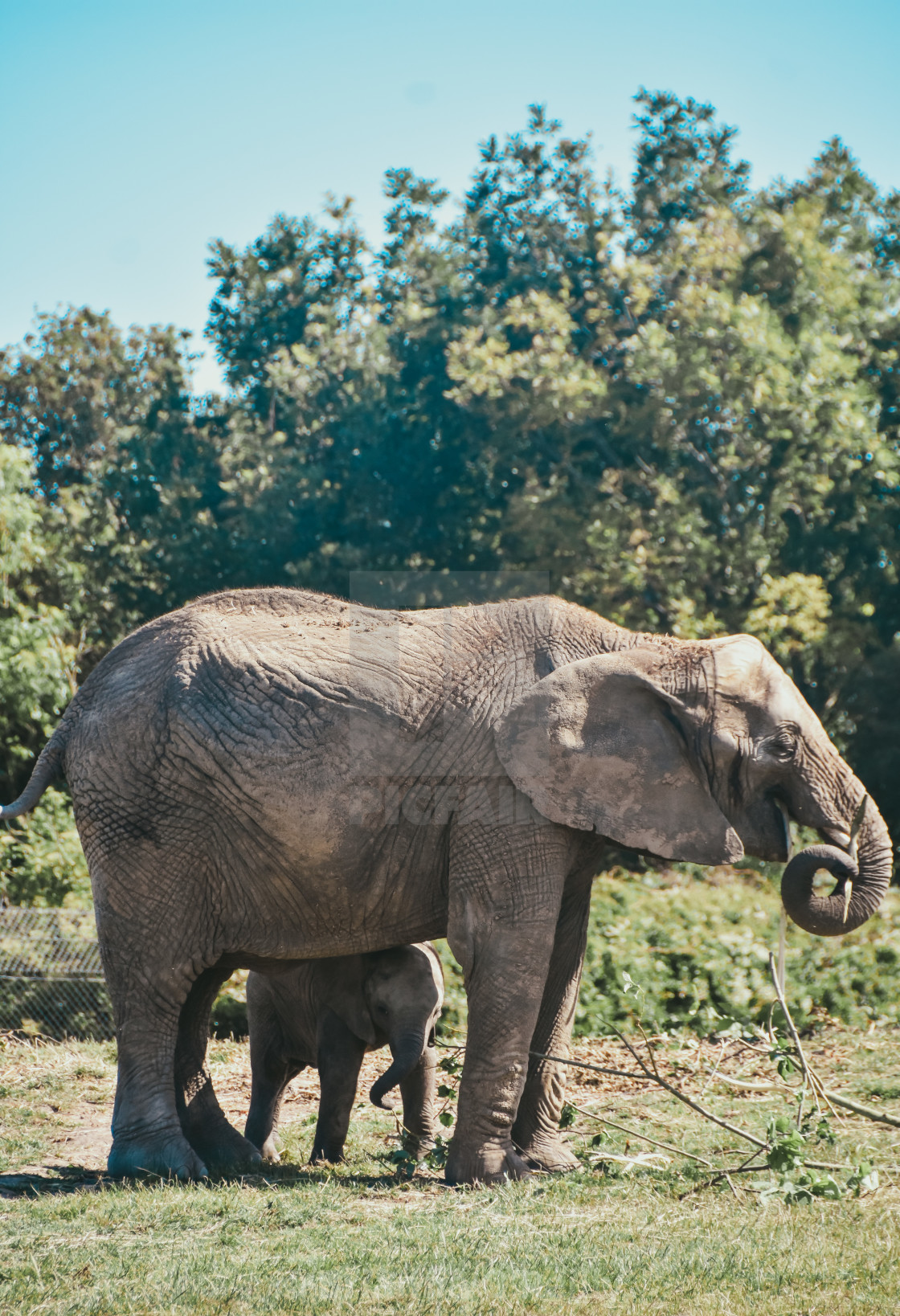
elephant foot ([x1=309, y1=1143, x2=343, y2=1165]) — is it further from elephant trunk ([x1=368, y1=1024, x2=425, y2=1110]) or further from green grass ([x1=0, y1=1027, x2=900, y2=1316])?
elephant trunk ([x1=368, y1=1024, x2=425, y2=1110])

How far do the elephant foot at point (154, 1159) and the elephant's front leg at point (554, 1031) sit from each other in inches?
74.3

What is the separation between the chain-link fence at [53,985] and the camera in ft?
42.3

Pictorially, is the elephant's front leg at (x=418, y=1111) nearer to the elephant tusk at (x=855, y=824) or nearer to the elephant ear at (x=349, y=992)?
the elephant ear at (x=349, y=992)

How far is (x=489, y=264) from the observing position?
34.8m

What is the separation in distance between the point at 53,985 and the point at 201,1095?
506 centimetres

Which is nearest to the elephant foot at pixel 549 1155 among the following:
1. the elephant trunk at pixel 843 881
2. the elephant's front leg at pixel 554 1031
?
the elephant's front leg at pixel 554 1031

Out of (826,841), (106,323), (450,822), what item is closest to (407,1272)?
(450,822)

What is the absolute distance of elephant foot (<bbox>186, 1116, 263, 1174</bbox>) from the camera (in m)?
8.30

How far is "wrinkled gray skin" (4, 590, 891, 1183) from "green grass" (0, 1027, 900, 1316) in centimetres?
62

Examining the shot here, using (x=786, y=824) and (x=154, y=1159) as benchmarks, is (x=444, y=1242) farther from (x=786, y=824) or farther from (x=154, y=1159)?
(x=786, y=824)

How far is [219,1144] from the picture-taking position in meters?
8.34

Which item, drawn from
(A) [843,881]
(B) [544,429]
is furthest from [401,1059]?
(B) [544,429]

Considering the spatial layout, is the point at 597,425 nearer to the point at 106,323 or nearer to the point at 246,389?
the point at 246,389

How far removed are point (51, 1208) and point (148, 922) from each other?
168cm
